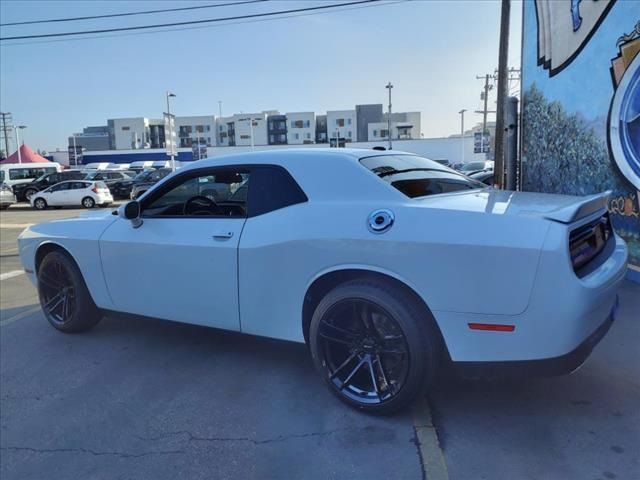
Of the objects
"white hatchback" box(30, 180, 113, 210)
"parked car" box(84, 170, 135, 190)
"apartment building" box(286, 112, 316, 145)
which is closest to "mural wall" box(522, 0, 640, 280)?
"white hatchback" box(30, 180, 113, 210)

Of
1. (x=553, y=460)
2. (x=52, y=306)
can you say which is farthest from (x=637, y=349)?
(x=52, y=306)

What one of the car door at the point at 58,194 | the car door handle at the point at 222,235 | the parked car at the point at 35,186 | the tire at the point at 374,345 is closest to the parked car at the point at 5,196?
the car door at the point at 58,194

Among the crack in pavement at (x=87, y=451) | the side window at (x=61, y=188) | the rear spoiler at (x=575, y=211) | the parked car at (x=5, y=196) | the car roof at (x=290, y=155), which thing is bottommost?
the crack in pavement at (x=87, y=451)

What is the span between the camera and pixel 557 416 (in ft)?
9.97

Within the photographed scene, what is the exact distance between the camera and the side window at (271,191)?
341cm

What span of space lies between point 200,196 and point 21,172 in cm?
3165

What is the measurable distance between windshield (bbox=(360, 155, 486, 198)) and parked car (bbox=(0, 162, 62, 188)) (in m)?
30.5

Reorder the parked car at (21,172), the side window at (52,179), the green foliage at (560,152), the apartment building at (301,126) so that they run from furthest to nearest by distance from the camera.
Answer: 1. the apartment building at (301,126)
2. the parked car at (21,172)
3. the side window at (52,179)
4. the green foliage at (560,152)

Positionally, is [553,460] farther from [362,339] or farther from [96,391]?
[96,391]

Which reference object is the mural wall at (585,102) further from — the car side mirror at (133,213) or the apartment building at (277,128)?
the apartment building at (277,128)

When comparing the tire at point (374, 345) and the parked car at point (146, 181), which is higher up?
the parked car at point (146, 181)

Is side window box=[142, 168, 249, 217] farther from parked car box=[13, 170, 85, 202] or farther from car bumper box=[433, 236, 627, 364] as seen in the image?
parked car box=[13, 170, 85, 202]

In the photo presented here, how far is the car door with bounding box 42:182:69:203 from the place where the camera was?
2369 centimetres

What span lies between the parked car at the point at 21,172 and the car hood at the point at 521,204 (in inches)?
1226
